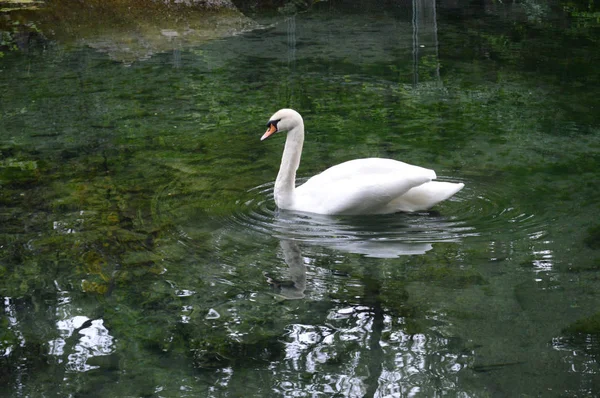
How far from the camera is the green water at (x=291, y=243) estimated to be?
3.83 metres

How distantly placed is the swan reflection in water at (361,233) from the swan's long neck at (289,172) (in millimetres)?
83

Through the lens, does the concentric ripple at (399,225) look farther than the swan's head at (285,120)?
No

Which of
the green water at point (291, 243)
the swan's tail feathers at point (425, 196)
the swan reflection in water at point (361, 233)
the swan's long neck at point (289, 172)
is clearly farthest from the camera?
the swan's long neck at point (289, 172)

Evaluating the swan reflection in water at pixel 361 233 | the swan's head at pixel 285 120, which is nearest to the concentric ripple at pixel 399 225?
the swan reflection in water at pixel 361 233

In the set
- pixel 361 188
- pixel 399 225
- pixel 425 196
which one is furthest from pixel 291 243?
pixel 425 196

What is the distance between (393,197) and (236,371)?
6.84ft

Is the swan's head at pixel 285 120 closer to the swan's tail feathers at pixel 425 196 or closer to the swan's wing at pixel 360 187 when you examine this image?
the swan's wing at pixel 360 187

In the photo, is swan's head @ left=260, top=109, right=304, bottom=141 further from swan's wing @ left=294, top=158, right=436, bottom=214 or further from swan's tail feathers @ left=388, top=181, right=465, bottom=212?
swan's tail feathers @ left=388, top=181, right=465, bottom=212

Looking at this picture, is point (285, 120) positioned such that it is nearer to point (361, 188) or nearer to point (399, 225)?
point (361, 188)

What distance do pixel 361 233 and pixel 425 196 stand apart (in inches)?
22.6

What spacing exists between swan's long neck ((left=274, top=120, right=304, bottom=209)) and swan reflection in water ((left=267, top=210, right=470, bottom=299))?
8 cm

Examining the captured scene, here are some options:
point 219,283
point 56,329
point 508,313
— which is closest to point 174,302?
point 219,283

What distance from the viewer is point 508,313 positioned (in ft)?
14.1

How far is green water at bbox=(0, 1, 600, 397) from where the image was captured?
151 inches
